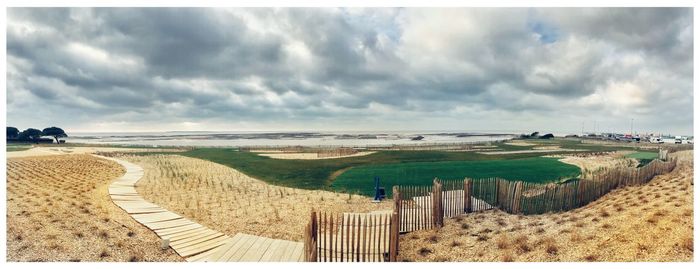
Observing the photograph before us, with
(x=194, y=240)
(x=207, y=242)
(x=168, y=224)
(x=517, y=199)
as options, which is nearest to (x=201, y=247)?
(x=207, y=242)

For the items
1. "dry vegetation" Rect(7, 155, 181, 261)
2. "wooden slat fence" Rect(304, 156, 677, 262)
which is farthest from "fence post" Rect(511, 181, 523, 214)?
"dry vegetation" Rect(7, 155, 181, 261)

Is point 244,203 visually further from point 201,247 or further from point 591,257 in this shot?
point 591,257

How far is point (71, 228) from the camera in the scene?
12312 mm

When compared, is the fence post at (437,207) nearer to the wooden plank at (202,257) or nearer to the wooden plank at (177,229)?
the wooden plank at (202,257)

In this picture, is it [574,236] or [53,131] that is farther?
[53,131]

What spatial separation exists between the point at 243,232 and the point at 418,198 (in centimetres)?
763

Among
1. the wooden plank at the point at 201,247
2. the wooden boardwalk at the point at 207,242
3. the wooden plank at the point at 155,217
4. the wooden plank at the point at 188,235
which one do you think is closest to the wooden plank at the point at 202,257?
the wooden boardwalk at the point at 207,242

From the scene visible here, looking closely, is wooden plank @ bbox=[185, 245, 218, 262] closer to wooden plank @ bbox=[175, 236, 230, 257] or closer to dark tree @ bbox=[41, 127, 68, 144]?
wooden plank @ bbox=[175, 236, 230, 257]

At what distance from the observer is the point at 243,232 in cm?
1326

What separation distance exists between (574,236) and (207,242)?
11.5 metres

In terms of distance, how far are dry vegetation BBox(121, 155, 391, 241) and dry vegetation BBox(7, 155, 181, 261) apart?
8.22ft

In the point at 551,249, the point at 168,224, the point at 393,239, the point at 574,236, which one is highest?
the point at 393,239

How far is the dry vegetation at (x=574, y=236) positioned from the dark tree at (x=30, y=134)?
95.7 meters

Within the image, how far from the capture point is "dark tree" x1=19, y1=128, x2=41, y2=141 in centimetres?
7575
